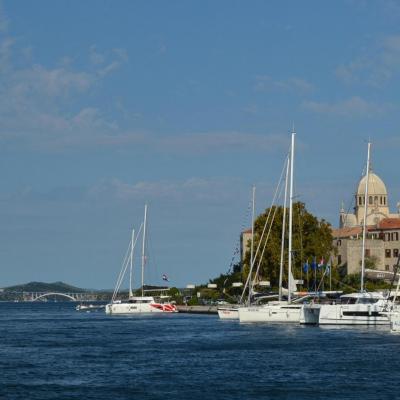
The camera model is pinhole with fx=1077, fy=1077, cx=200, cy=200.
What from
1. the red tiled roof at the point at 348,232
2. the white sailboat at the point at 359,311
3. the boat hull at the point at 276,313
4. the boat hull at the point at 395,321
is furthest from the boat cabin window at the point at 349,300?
the red tiled roof at the point at 348,232

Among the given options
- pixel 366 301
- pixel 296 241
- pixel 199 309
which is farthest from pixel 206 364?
pixel 199 309

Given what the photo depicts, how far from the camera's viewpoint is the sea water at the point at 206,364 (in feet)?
157

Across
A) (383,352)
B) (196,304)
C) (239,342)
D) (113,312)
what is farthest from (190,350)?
(196,304)

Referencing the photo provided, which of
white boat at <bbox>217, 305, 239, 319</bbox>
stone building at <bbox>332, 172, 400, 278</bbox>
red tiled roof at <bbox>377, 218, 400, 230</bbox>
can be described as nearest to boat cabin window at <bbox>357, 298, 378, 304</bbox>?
white boat at <bbox>217, 305, 239, 319</bbox>

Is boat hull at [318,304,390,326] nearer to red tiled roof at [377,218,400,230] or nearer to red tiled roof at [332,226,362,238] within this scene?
red tiled roof at [377,218,400,230]

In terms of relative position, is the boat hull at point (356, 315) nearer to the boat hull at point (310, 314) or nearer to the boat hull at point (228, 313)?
the boat hull at point (310, 314)

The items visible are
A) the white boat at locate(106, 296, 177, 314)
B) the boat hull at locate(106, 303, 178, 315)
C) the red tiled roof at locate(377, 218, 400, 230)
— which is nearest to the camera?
the boat hull at locate(106, 303, 178, 315)

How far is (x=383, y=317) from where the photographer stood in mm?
87375

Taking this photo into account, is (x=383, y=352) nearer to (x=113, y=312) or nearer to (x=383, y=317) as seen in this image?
(x=383, y=317)

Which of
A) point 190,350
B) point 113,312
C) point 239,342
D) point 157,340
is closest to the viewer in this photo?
point 190,350

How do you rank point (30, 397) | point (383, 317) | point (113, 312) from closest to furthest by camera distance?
1. point (30, 397)
2. point (383, 317)
3. point (113, 312)

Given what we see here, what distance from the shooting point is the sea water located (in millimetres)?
47938

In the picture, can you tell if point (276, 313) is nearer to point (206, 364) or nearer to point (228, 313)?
point (228, 313)

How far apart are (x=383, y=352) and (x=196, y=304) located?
93.2 metres
